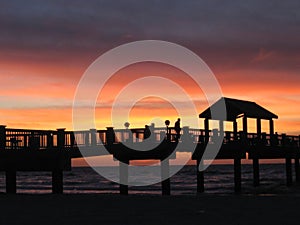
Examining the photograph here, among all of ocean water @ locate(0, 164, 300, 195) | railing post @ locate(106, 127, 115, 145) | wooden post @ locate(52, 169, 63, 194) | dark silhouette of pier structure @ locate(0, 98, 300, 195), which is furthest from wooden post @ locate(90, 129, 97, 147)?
ocean water @ locate(0, 164, 300, 195)

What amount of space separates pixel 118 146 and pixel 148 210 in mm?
15739

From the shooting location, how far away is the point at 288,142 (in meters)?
53.4

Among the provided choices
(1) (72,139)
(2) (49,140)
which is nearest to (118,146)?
(1) (72,139)

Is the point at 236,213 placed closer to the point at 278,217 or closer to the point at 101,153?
the point at 278,217

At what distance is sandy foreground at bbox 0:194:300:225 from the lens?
17641 millimetres

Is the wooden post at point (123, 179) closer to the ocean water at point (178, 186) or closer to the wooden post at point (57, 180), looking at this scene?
the wooden post at point (57, 180)

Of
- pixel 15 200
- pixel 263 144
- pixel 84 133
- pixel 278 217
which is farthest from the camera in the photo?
pixel 263 144

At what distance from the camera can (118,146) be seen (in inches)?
1411

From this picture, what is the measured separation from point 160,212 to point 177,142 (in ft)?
59.4

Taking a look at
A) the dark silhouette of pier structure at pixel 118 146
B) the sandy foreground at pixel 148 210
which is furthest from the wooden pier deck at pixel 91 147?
the sandy foreground at pixel 148 210

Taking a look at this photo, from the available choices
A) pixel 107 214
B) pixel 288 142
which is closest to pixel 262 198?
pixel 107 214

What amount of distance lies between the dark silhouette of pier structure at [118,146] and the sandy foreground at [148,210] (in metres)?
6.91

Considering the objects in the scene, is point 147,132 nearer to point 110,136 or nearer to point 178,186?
point 110,136

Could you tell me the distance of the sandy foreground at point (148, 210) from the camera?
57.9 ft
